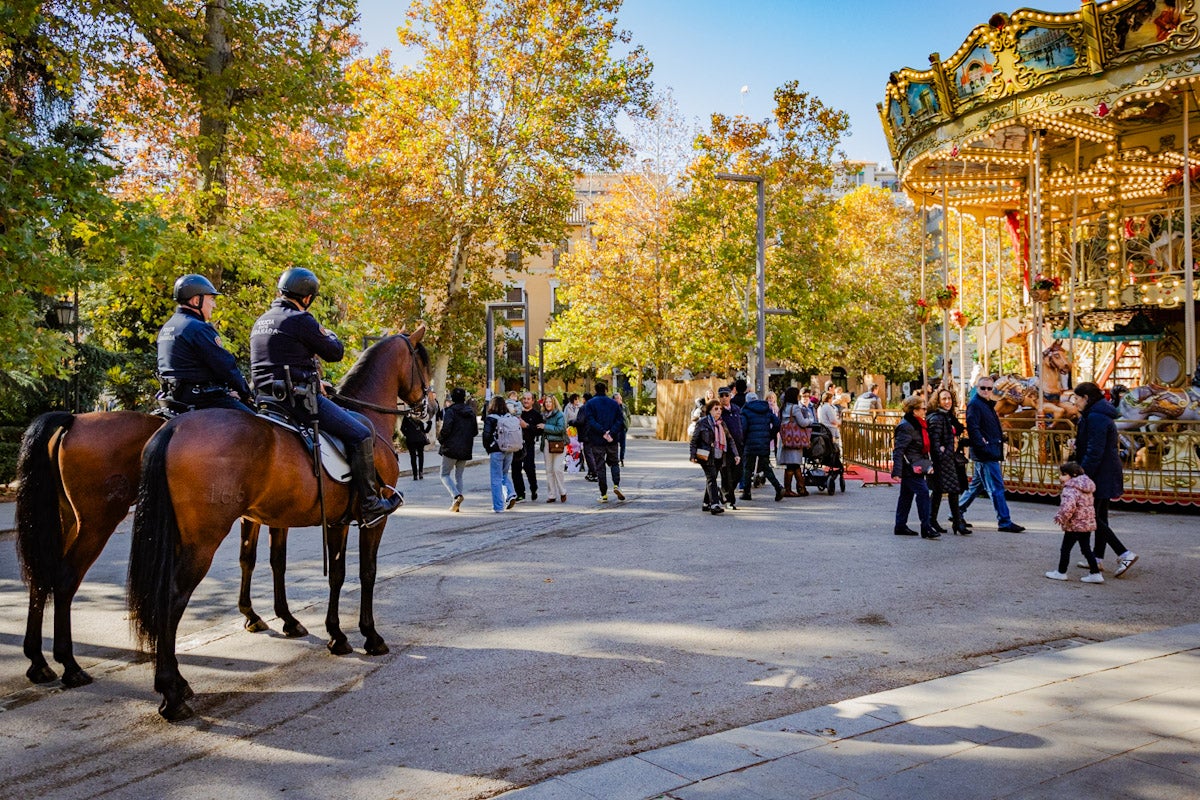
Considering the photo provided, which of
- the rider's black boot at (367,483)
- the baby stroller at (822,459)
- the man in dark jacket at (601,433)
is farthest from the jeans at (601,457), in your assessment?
the rider's black boot at (367,483)

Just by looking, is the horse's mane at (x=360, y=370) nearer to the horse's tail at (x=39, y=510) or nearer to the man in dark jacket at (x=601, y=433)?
the horse's tail at (x=39, y=510)

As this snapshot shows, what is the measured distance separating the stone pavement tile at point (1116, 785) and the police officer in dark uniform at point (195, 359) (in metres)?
4.85

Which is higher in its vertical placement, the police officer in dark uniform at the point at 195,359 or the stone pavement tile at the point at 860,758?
the police officer in dark uniform at the point at 195,359

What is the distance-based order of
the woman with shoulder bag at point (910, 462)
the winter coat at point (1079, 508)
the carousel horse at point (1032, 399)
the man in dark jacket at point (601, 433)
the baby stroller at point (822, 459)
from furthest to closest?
the baby stroller at point (822, 459), the carousel horse at point (1032, 399), the man in dark jacket at point (601, 433), the woman with shoulder bag at point (910, 462), the winter coat at point (1079, 508)

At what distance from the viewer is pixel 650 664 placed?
6043mm

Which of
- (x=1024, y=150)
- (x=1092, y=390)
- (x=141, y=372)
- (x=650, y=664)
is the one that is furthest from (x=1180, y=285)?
(x=141, y=372)

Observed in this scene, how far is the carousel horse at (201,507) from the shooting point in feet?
17.0

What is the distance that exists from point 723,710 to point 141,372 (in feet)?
61.5

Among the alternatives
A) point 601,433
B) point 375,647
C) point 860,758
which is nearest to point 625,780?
point 860,758

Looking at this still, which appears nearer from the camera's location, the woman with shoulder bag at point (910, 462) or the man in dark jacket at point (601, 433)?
the woman with shoulder bag at point (910, 462)

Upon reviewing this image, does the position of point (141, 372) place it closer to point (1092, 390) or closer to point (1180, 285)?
point (1092, 390)

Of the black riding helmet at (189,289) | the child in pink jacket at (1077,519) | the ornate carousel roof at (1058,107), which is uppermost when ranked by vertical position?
the ornate carousel roof at (1058,107)

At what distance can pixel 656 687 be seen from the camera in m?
5.55

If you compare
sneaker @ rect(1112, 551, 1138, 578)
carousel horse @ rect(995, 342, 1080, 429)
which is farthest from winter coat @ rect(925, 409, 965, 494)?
carousel horse @ rect(995, 342, 1080, 429)
